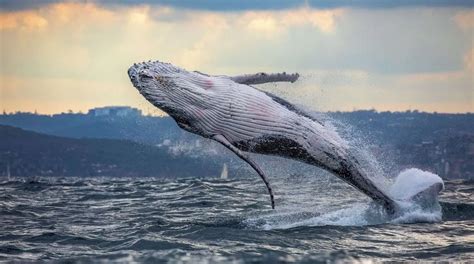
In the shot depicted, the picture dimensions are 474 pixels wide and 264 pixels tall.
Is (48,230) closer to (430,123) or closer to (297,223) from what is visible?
(297,223)

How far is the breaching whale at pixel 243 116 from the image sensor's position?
10875 millimetres

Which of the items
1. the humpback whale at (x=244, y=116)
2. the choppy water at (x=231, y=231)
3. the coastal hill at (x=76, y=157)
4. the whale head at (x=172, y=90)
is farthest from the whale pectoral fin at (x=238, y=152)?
the coastal hill at (x=76, y=157)

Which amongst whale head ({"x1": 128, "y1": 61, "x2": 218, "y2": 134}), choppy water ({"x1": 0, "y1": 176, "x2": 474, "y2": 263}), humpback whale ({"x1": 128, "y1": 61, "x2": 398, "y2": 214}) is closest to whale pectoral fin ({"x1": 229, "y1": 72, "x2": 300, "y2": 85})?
humpback whale ({"x1": 128, "y1": 61, "x2": 398, "y2": 214})

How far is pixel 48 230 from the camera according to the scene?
13516 mm

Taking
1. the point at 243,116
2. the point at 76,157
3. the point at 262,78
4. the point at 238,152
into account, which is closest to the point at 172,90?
the point at 243,116

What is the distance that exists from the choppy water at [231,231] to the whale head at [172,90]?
5.90ft

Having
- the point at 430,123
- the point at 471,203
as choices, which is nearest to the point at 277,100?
the point at 471,203

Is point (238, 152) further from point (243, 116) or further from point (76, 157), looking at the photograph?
point (76, 157)

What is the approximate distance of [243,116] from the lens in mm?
11250

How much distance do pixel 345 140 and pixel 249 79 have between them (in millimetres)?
1776

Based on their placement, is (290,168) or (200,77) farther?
(290,168)

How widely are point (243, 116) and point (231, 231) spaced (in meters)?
2.01

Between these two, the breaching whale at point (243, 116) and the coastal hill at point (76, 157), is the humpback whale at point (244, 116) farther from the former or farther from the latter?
the coastal hill at point (76, 157)

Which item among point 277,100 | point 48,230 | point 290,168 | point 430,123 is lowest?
point 48,230
